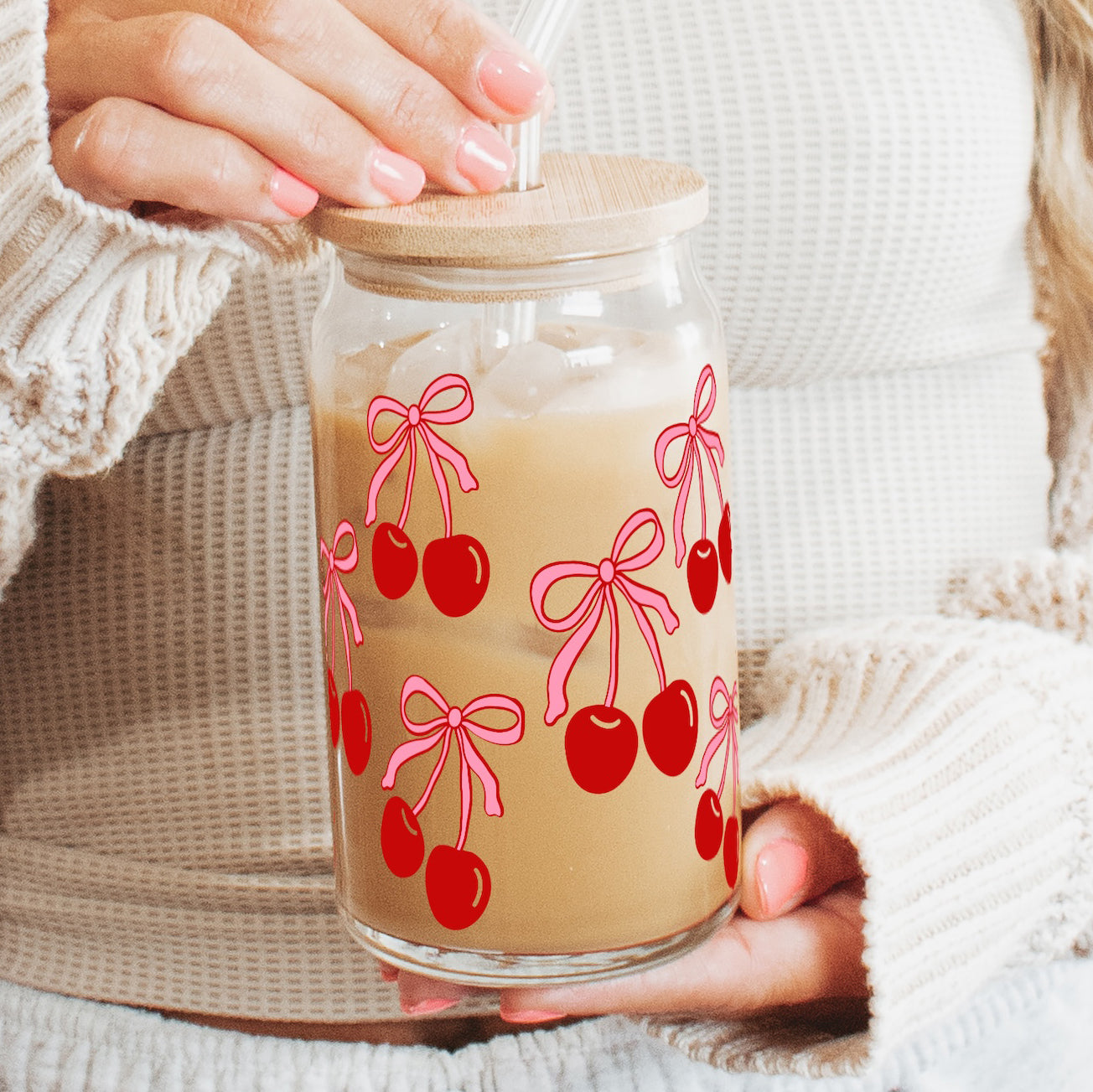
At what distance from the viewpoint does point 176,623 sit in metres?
0.63

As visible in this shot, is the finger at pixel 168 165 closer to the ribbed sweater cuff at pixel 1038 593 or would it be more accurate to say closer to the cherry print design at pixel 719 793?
the cherry print design at pixel 719 793

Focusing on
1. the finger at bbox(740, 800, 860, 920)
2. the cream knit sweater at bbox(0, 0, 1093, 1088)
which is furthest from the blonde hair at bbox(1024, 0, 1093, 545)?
the finger at bbox(740, 800, 860, 920)

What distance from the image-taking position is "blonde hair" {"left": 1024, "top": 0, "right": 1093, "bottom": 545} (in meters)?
0.67

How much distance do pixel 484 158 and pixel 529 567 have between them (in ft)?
0.42

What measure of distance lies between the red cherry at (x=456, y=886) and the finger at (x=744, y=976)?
52 millimetres

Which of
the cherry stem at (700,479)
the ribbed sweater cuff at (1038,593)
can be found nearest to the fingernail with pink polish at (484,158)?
the cherry stem at (700,479)

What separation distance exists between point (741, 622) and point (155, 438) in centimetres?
31

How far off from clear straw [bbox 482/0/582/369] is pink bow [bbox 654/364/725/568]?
52 mm

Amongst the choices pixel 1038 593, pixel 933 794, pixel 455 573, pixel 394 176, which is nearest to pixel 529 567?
pixel 455 573

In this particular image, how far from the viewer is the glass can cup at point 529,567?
0.36 m

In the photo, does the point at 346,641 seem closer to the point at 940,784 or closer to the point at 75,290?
the point at 75,290

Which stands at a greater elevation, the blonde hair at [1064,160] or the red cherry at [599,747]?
the blonde hair at [1064,160]

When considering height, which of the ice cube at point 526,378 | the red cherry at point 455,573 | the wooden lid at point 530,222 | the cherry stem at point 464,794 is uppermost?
the wooden lid at point 530,222

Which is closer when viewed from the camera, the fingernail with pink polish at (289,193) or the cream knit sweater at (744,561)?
the fingernail with pink polish at (289,193)
